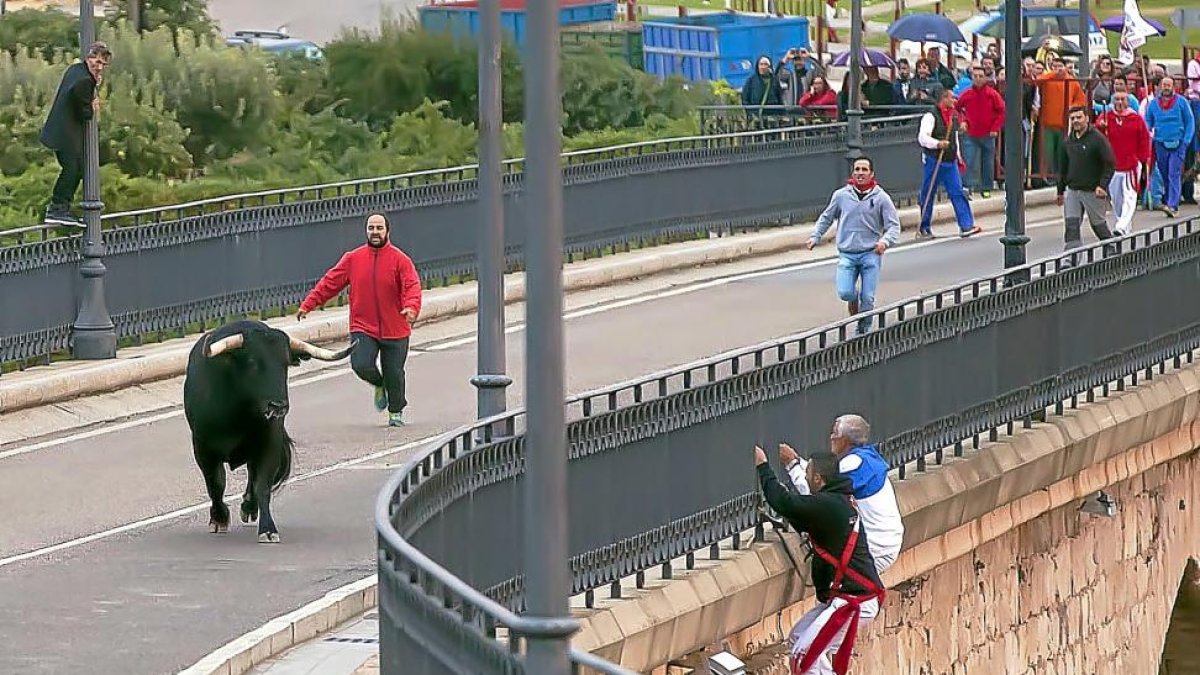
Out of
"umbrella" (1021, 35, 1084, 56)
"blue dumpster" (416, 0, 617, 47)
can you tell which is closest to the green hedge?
"blue dumpster" (416, 0, 617, 47)

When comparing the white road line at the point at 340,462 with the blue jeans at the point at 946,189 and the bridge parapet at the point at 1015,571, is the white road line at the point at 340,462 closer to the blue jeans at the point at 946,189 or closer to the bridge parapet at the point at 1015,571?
the blue jeans at the point at 946,189

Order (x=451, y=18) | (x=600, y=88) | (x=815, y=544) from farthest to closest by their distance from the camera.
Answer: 1. (x=600, y=88)
2. (x=451, y=18)
3. (x=815, y=544)

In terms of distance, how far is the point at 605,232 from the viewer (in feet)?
93.5

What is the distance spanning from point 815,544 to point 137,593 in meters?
3.29

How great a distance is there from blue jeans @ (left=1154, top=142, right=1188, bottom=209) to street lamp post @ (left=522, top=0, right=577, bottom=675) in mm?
24931

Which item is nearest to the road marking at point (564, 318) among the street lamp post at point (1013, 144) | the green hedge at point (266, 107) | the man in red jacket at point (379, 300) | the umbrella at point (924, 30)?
the man in red jacket at point (379, 300)

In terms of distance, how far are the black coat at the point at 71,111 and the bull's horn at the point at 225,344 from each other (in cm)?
598

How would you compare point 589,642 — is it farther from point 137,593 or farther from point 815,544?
point 137,593

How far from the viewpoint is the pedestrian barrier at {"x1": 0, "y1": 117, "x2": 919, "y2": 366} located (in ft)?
69.5

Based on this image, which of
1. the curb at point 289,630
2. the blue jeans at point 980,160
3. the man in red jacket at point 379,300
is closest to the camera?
the curb at point 289,630

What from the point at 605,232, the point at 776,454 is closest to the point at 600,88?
the point at 605,232

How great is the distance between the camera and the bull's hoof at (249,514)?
51.8 ft

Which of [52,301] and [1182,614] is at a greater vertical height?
[52,301]

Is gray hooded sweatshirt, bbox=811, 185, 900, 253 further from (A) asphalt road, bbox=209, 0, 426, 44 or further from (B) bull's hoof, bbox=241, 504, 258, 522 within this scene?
(A) asphalt road, bbox=209, 0, 426, 44
